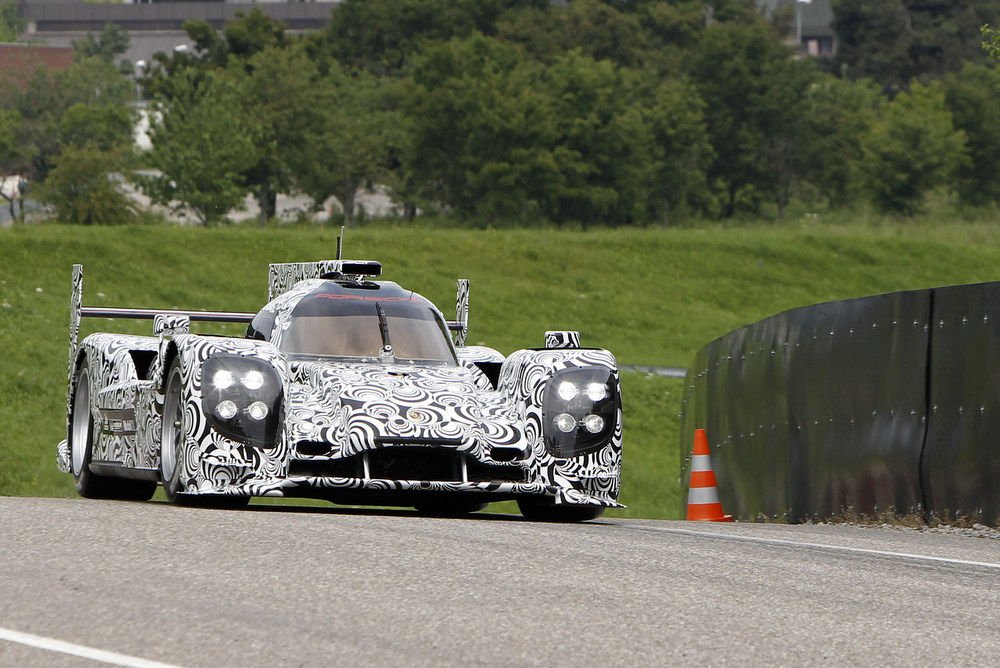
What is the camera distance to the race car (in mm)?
9844

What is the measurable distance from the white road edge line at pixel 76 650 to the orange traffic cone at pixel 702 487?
7552 mm

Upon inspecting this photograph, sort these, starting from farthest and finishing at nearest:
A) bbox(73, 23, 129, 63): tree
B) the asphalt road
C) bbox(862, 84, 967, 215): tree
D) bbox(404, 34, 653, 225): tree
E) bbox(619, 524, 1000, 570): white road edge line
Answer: bbox(73, 23, 129, 63): tree < bbox(862, 84, 967, 215): tree < bbox(404, 34, 653, 225): tree < bbox(619, 524, 1000, 570): white road edge line < the asphalt road

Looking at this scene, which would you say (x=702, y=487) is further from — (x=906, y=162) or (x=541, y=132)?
(x=906, y=162)

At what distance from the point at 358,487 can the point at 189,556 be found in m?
2.53

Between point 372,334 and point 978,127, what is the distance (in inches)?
2868

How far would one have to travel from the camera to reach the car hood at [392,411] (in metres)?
9.83

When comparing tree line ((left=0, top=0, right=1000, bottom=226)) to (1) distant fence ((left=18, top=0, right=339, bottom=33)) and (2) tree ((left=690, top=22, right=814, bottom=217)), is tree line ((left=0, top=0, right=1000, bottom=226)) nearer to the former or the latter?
(2) tree ((left=690, top=22, right=814, bottom=217))

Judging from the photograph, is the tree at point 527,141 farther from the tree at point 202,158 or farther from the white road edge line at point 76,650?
the white road edge line at point 76,650

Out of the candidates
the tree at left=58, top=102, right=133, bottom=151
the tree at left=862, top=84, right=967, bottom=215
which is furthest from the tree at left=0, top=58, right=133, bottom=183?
the tree at left=862, top=84, right=967, bottom=215

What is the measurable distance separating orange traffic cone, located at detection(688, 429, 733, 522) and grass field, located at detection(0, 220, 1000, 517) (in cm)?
1511

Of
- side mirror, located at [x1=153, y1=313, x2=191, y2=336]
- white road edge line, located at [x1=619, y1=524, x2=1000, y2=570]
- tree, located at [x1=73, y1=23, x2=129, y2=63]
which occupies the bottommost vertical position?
white road edge line, located at [x1=619, y1=524, x2=1000, y2=570]

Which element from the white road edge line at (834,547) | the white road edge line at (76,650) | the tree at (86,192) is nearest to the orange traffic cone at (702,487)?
the white road edge line at (834,547)

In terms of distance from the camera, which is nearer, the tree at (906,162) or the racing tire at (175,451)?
the racing tire at (175,451)

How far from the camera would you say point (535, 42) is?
8862cm
